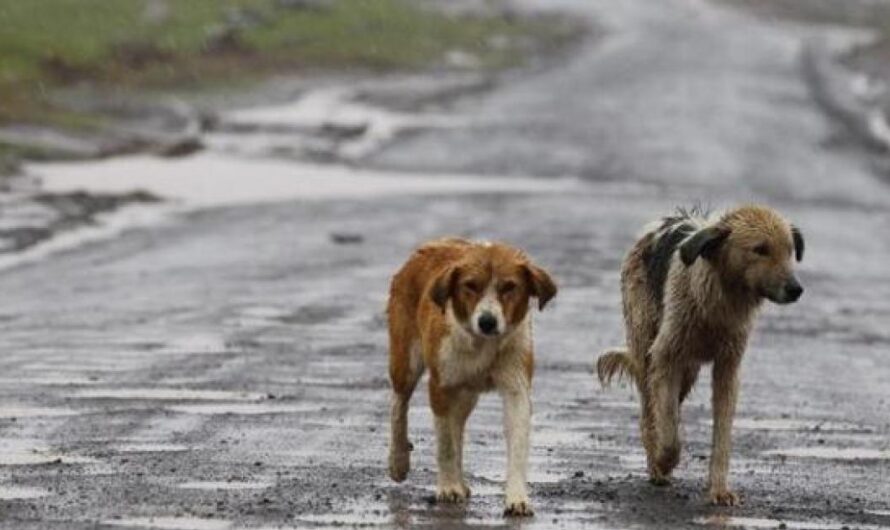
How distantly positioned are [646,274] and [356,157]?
92.9ft

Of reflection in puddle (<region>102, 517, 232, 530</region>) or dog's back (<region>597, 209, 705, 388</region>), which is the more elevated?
dog's back (<region>597, 209, 705, 388</region>)

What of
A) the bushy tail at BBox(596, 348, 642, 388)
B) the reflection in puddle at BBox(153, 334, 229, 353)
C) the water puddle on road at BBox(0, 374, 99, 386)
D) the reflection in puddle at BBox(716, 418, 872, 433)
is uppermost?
the bushy tail at BBox(596, 348, 642, 388)

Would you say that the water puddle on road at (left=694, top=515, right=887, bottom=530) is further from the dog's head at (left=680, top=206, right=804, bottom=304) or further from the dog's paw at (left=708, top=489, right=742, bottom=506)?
the dog's head at (left=680, top=206, right=804, bottom=304)

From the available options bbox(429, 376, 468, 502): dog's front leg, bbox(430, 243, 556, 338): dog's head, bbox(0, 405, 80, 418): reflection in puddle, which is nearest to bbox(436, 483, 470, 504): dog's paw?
bbox(429, 376, 468, 502): dog's front leg

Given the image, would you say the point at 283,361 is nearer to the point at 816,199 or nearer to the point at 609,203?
the point at 609,203

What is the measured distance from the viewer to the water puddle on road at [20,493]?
426 inches

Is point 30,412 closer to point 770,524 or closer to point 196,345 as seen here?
point 196,345

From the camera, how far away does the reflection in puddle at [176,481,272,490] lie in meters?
11.2

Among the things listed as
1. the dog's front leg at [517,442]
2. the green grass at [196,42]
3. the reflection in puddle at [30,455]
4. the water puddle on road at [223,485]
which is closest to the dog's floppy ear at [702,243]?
the dog's front leg at [517,442]

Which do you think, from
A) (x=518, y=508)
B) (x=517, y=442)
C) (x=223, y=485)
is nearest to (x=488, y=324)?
(x=517, y=442)

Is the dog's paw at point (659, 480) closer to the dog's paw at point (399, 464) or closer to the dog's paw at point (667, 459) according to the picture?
the dog's paw at point (667, 459)

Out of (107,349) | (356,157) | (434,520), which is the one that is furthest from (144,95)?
(434,520)

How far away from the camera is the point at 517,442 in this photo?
10664mm

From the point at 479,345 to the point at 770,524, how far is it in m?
1.44
